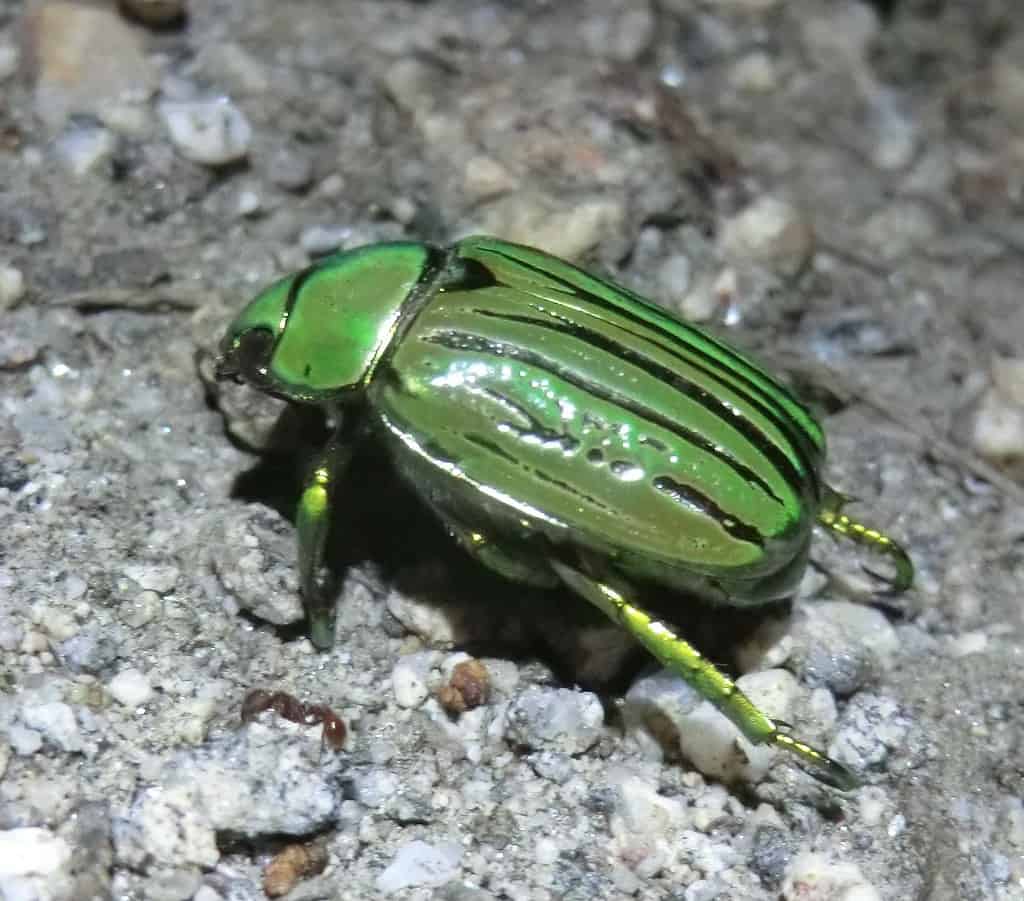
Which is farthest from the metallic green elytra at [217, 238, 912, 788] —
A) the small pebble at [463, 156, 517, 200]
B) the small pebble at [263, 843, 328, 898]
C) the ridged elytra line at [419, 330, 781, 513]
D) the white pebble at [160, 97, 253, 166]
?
the white pebble at [160, 97, 253, 166]

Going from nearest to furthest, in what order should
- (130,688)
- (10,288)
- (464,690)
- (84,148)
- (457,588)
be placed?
(130,688), (464,690), (457,588), (10,288), (84,148)

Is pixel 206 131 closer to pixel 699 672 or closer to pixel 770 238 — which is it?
pixel 770 238

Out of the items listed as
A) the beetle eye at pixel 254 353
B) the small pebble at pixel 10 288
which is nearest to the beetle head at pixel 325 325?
the beetle eye at pixel 254 353

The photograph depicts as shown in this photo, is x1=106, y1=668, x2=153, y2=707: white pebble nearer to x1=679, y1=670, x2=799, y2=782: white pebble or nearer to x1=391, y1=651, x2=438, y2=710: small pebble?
x1=391, y1=651, x2=438, y2=710: small pebble

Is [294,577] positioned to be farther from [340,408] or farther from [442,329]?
[442,329]

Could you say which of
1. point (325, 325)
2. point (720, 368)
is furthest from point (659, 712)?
point (325, 325)

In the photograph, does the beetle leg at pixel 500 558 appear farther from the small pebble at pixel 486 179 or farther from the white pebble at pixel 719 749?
the small pebble at pixel 486 179
